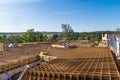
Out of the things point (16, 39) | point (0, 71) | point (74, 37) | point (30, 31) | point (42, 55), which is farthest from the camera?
point (74, 37)

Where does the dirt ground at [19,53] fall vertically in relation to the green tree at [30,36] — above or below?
below

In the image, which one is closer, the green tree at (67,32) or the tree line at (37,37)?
the tree line at (37,37)

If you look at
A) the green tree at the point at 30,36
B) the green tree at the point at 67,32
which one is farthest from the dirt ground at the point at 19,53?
the green tree at the point at 67,32

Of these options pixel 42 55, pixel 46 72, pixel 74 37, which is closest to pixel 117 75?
pixel 46 72

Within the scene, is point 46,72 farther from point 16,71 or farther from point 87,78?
point 16,71

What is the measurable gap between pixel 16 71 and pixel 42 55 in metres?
8.35

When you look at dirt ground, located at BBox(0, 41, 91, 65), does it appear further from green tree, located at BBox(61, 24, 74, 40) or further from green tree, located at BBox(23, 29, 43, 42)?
green tree, located at BBox(61, 24, 74, 40)

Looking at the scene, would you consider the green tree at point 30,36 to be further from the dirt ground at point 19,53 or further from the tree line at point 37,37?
the dirt ground at point 19,53

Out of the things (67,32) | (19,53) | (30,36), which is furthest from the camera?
(67,32)

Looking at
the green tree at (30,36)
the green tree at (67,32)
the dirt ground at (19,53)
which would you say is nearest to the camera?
the dirt ground at (19,53)

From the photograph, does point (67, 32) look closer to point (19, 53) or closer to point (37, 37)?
point (37, 37)

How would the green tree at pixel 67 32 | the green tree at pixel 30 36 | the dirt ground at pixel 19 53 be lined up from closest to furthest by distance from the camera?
the dirt ground at pixel 19 53
the green tree at pixel 30 36
the green tree at pixel 67 32

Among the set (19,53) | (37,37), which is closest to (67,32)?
(37,37)

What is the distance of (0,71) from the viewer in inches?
758
